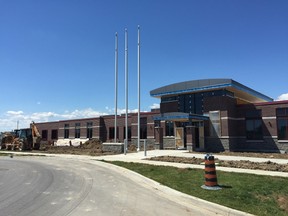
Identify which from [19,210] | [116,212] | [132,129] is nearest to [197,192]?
[116,212]

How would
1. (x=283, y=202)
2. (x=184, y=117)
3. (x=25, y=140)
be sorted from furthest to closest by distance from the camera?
(x=25, y=140) → (x=184, y=117) → (x=283, y=202)

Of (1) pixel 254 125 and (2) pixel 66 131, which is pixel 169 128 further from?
(2) pixel 66 131

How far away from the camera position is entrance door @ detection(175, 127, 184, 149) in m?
34.4

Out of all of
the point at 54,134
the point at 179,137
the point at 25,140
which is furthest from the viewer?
the point at 54,134

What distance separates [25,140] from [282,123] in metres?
32.9

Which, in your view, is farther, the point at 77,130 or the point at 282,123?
the point at 77,130

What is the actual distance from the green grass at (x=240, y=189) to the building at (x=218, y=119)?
55.5 ft

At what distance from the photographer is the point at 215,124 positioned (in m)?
32.1

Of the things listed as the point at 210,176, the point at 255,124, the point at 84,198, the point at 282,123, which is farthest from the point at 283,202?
the point at 255,124

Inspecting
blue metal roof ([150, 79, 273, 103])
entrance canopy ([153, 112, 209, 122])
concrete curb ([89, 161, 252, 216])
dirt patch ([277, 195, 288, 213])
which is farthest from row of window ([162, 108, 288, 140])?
dirt patch ([277, 195, 288, 213])

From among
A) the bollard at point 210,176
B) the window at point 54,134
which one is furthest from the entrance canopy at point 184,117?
the window at point 54,134

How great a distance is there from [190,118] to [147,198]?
69.7 ft

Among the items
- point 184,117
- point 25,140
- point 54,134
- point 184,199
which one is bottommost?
point 184,199

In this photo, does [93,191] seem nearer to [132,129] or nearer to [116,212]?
[116,212]
